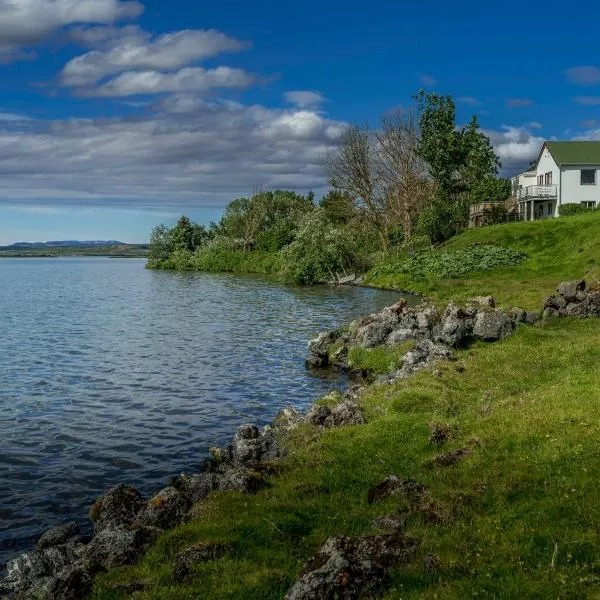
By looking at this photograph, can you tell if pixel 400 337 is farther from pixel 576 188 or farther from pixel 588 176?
pixel 588 176

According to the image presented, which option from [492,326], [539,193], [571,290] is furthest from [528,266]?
[492,326]

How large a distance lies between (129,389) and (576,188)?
298ft

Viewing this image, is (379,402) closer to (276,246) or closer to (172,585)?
(172,585)

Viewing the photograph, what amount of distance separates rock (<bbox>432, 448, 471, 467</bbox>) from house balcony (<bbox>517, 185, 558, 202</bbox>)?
97.0 metres

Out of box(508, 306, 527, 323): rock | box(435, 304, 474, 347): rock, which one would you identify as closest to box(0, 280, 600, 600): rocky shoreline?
box(435, 304, 474, 347): rock

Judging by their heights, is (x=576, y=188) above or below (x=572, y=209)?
above

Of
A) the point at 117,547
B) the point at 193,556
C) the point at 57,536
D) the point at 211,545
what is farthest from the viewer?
the point at 57,536

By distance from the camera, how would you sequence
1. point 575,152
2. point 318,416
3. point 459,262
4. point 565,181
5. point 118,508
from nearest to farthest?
1. point 118,508
2. point 318,416
3. point 459,262
4. point 565,181
5. point 575,152

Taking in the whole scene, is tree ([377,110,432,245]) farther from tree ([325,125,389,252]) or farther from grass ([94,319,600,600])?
grass ([94,319,600,600])

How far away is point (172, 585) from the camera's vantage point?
12.0 metres

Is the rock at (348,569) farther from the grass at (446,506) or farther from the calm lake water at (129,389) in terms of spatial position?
the calm lake water at (129,389)

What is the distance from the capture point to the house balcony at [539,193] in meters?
106

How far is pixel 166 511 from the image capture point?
624 inches

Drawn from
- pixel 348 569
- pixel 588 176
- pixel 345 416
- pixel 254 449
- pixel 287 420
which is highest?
pixel 588 176
